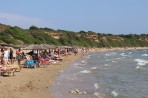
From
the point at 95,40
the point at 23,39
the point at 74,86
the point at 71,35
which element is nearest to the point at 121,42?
the point at 95,40

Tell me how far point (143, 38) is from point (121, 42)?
29835 mm

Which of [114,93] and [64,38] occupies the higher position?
[64,38]

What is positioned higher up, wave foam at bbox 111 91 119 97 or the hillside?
the hillside

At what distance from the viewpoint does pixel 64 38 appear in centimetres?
9494

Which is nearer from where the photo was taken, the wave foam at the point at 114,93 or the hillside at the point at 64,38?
the wave foam at the point at 114,93

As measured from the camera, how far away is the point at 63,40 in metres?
A: 92.3

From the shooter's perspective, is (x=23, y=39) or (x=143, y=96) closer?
(x=143, y=96)

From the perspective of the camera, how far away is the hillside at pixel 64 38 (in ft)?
212

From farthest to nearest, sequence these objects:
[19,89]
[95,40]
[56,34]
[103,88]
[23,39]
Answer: [95,40] < [56,34] < [23,39] < [103,88] < [19,89]

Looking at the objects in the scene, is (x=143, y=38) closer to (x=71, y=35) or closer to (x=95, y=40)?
(x=95, y=40)

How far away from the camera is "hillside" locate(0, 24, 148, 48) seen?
6469 cm

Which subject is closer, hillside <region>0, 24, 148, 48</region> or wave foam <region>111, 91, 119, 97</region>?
wave foam <region>111, 91, 119, 97</region>

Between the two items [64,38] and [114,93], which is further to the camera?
[64,38]

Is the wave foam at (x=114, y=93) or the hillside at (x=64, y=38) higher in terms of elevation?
the hillside at (x=64, y=38)
